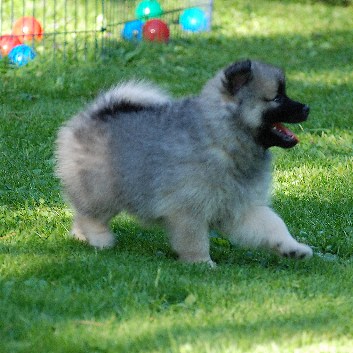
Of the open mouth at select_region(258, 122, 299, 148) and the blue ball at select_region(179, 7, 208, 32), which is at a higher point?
the open mouth at select_region(258, 122, 299, 148)

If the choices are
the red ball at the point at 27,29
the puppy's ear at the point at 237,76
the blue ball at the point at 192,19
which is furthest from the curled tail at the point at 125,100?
the blue ball at the point at 192,19

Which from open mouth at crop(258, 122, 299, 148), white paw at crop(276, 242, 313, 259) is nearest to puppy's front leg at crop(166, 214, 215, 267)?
white paw at crop(276, 242, 313, 259)

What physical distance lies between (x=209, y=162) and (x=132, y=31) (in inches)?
259

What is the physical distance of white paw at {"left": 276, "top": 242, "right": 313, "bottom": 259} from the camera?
4281 millimetres

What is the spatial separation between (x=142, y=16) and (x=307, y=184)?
19.0ft

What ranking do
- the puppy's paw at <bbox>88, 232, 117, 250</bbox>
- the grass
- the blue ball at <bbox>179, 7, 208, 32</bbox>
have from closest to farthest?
the grass → the puppy's paw at <bbox>88, 232, 117, 250</bbox> → the blue ball at <bbox>179, 7, 208, 32</bbox>

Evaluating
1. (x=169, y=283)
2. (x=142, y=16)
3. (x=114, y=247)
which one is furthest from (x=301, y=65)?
(x=169, y=283)

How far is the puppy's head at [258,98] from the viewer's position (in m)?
4.29

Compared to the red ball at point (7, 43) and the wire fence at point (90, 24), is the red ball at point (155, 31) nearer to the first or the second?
the wire fence at point (90, 24)

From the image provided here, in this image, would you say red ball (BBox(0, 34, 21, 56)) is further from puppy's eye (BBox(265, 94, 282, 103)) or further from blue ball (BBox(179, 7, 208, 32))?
puppy's eye (BBox(265, 94, 282, 103))

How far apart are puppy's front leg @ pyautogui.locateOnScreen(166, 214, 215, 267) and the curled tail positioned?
0.70 metres

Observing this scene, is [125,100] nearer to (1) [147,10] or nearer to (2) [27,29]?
(2) [27,29]

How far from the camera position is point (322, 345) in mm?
3180

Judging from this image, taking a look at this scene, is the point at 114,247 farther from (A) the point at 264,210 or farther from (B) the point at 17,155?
(B) the point at 17,155
